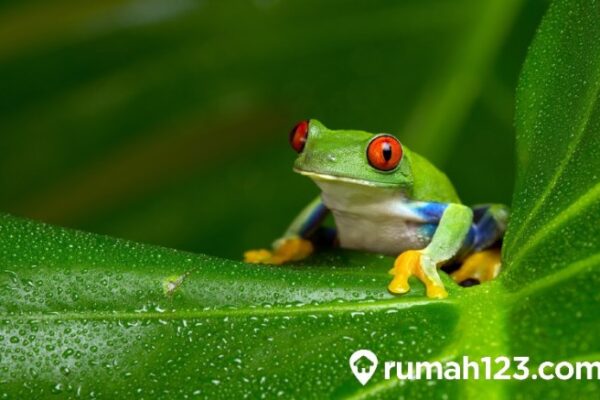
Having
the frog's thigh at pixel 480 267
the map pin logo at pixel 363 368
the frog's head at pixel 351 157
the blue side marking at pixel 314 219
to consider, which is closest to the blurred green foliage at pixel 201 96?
the blue side marking at pixel 314 219

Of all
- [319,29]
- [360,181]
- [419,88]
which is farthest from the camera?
[319,29]

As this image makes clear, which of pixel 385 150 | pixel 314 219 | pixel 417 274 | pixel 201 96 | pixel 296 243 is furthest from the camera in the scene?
pixel 201 96

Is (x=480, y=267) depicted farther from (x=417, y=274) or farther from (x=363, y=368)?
(x=363, y=368)

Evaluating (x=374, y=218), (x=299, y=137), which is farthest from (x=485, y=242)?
(x=299, y=137)

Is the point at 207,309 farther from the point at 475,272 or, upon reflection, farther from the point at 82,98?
the point at 82,98

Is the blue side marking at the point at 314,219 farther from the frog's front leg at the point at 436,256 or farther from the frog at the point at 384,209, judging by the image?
the frog's front leg at the point at 436,256

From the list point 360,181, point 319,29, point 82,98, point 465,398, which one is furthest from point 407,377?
point 82,98

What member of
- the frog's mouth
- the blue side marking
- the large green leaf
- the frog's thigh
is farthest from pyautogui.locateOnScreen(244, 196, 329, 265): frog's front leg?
the large green leaf
